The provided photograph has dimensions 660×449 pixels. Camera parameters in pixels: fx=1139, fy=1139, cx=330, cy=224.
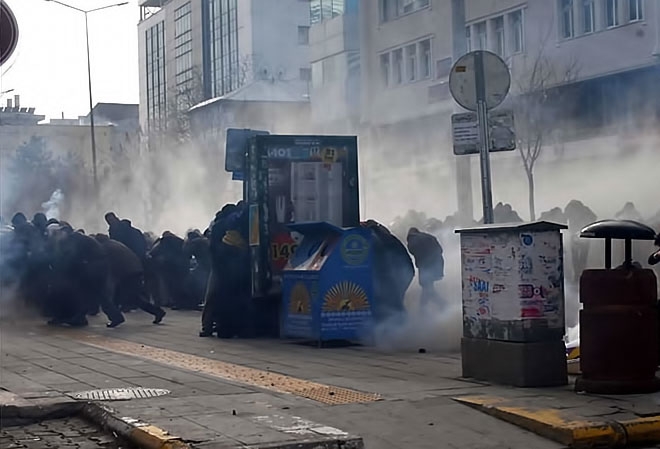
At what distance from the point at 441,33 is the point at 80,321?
8.74m

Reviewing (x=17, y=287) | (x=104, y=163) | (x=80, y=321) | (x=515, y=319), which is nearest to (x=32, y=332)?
(x=80, y=321)

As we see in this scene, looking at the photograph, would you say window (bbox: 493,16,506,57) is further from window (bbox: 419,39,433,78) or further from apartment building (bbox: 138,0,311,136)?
apartment building (bbox: 138,0,311,136)

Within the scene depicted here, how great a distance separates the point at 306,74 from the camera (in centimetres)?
3428

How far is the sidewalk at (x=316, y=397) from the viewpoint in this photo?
6.92m

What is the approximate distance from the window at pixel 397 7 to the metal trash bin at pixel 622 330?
13446mm

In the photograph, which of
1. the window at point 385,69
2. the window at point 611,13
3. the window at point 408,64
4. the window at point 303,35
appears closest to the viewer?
the window at point 611,13

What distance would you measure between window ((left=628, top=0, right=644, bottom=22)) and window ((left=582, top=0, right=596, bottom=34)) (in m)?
0.65

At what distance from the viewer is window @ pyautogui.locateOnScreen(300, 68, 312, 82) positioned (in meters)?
32.2

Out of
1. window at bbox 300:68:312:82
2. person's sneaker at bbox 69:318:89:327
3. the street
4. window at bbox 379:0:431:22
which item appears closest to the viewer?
the street

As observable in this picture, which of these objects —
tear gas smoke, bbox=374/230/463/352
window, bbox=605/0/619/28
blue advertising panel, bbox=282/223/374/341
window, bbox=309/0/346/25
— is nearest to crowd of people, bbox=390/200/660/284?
tear gas smoke, bbox=374/230/463/352

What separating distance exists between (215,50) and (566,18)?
2206cm

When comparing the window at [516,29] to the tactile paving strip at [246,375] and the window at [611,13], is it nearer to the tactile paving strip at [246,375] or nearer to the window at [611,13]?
the window at [611,13]

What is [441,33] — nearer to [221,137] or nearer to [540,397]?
[540,397]

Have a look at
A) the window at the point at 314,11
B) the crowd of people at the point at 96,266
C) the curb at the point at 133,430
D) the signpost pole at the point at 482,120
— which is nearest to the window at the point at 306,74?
the window at the point at 314,11
